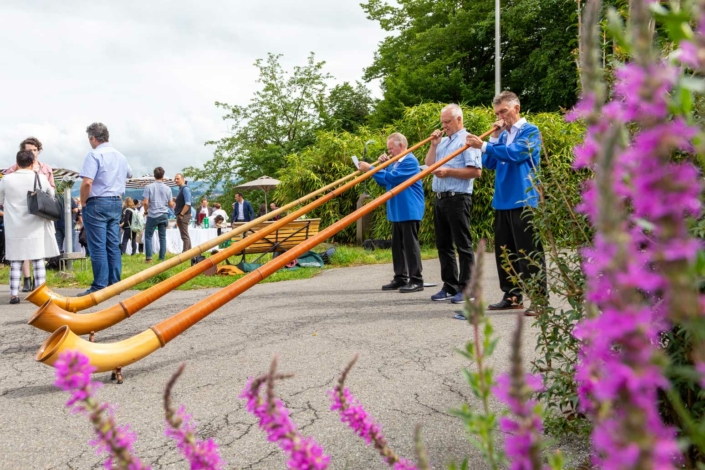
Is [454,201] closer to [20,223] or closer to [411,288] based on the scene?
[411,288]

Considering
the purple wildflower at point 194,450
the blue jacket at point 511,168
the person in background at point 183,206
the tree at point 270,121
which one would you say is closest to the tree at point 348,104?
the tree at point 270,121

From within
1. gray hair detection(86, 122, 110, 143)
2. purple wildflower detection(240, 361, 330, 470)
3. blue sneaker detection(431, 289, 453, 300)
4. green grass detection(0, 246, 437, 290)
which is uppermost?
gray hair detection(86, 122, 110, 143)

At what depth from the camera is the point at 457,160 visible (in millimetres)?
6223

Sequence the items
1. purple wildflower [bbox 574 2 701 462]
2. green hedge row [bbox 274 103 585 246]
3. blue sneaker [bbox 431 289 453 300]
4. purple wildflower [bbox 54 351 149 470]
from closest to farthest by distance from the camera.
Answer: purple wildflower [bbox 574 2 701 462] < purple wildflower [bbox 54 351 149 470] < blue sneaker [bbox 431 289 453 300] < green hedge row [bbox 274 103 585 246]

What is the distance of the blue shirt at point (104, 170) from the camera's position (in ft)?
22.5

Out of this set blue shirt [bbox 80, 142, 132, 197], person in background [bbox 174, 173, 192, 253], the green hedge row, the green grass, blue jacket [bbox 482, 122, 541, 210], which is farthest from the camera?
person in background [bbox 174, 173, 192, 253]

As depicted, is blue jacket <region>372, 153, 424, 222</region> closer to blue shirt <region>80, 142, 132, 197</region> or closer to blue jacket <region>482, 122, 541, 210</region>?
blue jacket <region>482, 122, 541, 210</region>

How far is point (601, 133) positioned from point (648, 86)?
0.05 metres

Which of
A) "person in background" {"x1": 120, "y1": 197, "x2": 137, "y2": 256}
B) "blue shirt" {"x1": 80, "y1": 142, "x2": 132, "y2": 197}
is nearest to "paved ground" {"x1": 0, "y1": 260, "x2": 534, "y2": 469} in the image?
"blue shirt" {"x1": 80, "y1": 142, "x2": 132, "y2": 197}

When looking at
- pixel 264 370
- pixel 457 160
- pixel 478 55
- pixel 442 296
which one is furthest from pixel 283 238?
pixel 478 55

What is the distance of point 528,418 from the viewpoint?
0.56 metres

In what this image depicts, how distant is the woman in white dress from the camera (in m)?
7.25

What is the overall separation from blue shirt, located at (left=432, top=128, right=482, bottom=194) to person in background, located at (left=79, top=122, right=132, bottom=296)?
3.94m

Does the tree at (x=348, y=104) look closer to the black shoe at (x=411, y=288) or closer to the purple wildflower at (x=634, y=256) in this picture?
the black shoe at (x=411, y=288)
